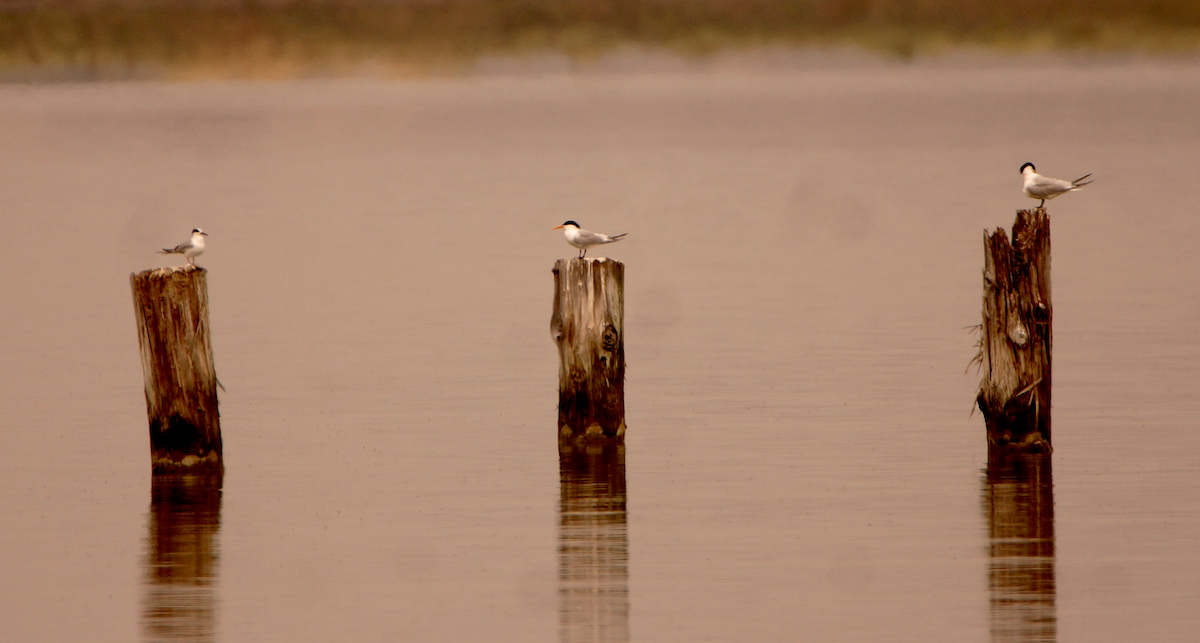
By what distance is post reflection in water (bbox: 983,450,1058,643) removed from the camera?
1066cm

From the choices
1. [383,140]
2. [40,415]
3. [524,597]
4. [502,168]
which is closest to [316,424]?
[40,415]

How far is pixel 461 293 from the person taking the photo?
1060 inches

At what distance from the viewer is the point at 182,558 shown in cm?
1243

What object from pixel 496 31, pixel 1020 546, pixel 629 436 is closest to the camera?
pixel 1020 546

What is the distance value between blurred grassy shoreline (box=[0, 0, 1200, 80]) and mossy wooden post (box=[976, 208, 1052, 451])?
10641 cm

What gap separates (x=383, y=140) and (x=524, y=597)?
6449 cm

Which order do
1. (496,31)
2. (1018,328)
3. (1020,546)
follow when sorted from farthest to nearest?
(496,31), (1018,328), (1020,546)

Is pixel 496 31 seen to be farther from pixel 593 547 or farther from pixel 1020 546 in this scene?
pixel 1020 546

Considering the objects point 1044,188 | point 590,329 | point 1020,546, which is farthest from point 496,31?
point 1020,546

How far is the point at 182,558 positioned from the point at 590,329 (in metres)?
3.73

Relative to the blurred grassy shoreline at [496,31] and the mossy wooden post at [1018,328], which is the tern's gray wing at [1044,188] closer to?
the mossy wooden post at [1018,328]

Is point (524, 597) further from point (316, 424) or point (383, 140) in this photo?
point (383, 140)

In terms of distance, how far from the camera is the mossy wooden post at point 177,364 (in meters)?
14.1

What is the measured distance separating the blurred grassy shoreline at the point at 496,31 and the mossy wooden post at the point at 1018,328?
106408mm
